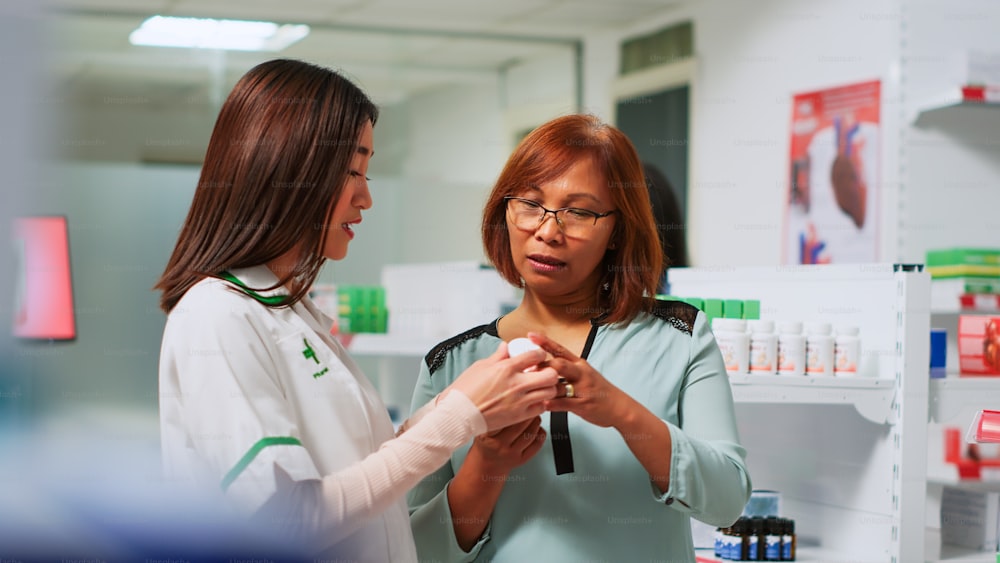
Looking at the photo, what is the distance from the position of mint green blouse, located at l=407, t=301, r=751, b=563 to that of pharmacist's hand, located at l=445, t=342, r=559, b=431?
0.19 metres

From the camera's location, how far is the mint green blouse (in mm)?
1267

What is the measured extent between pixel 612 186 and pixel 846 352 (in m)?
0.89

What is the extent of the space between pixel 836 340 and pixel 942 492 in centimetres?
66

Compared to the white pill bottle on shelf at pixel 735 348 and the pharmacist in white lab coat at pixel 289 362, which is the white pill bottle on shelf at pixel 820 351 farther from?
the pharmacist in white lab coat at pixel 289 362

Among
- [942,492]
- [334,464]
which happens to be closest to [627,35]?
[942,492]

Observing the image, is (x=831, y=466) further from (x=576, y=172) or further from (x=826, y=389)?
(x=576, y=172)

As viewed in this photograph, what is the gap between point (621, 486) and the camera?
1274 mm

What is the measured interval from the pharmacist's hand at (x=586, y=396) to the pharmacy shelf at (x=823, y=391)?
0.83 m

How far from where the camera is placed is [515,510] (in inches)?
51.3

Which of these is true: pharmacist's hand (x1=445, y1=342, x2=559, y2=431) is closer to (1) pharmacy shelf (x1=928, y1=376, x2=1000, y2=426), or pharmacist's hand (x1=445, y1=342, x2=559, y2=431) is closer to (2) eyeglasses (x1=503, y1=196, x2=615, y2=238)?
(2) eyeglasses (x1=503, y1=196, x2=615, y2=238)

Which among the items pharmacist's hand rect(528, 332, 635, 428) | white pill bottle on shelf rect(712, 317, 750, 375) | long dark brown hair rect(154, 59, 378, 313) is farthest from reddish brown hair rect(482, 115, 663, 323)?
white pill bottle on shelf rect(712, 317, 750, 375)

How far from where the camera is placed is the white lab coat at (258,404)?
35.2 inches

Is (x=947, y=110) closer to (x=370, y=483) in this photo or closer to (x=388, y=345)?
(x=388, y=345)

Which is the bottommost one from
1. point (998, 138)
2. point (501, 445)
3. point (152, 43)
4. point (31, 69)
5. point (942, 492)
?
point (942, 492)
